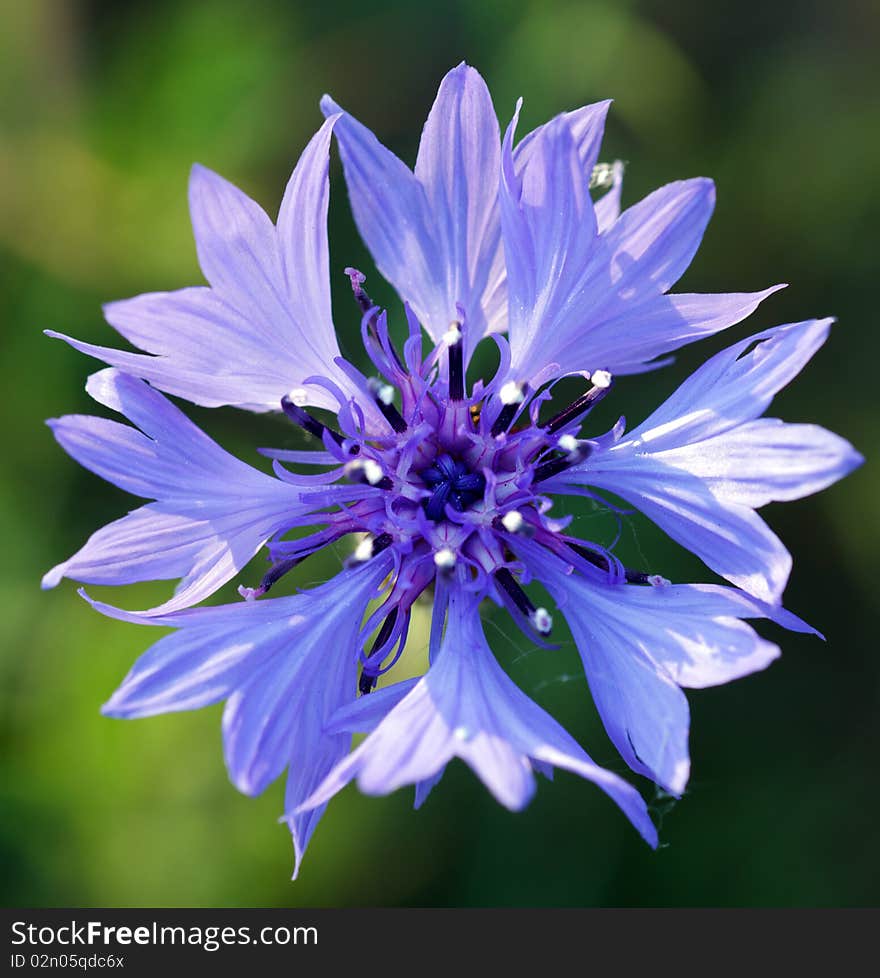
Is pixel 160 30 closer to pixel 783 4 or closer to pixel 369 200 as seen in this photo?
pixel 369 200

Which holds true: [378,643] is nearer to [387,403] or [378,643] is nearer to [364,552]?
[364,552]

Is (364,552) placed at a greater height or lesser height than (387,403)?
lesser

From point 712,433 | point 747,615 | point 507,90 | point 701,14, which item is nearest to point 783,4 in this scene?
point 701,14

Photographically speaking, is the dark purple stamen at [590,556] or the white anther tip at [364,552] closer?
the white anther tip at [364,552]

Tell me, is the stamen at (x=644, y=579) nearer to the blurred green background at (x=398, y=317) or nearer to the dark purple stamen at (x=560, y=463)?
the dark purple stamen at (x=560, y=463)

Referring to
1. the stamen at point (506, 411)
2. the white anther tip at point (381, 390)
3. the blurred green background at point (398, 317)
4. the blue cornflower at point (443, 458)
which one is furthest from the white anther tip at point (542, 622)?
the blurred green background at point (398, 317)

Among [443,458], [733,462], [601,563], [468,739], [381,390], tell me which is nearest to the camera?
[468,739]

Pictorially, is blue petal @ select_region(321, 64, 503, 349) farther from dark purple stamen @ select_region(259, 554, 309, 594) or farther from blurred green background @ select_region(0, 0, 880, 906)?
blurred green background @ select_region(0, 0, 880, 906)

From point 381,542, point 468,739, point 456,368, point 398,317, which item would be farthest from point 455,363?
point 398,317
